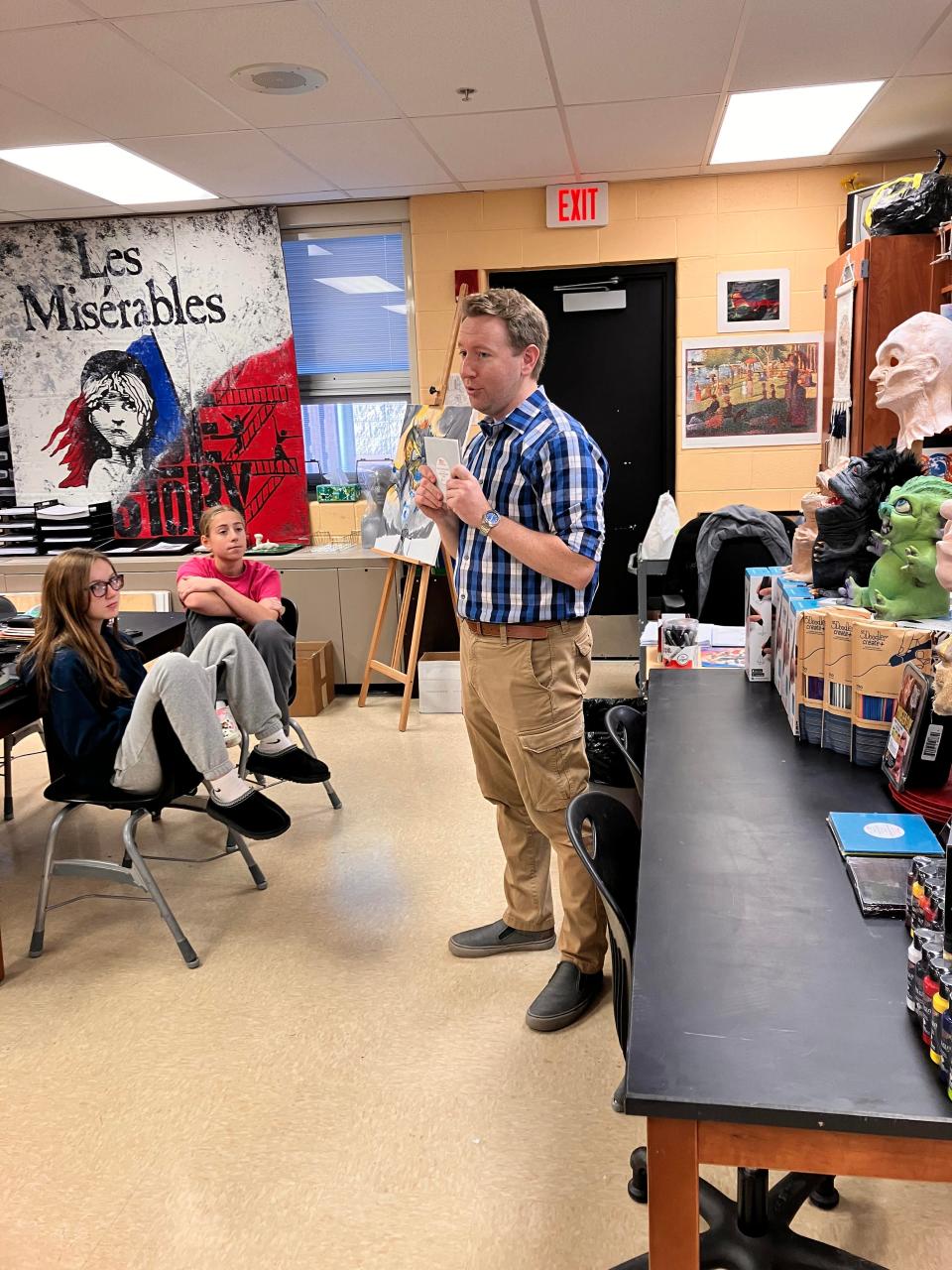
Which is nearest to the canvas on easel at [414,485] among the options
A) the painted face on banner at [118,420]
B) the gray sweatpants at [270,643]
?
the gray sweatpants at [270,643]

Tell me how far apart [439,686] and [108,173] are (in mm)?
2872

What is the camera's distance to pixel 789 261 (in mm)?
5012

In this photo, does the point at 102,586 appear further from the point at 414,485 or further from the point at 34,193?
the point at 34,193

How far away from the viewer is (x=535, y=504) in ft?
7.49

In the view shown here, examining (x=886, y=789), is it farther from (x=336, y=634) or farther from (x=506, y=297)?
(x=336, y=634)

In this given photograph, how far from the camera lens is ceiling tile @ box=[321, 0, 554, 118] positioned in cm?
283

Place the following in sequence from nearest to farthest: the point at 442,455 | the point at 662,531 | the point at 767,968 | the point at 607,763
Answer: the point at 767,968
the point at 442,455
the point at 607,763
the point at 662,531

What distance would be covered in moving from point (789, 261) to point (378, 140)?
2191 millimetres

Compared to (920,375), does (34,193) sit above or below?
above

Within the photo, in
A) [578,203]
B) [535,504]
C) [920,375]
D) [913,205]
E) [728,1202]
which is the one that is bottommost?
[728,1202]

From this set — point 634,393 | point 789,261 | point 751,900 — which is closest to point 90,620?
point 751,900

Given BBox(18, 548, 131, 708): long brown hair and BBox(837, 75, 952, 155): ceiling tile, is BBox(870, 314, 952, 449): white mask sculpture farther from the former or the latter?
BBox(18, 548, 131, 708): long brown hair

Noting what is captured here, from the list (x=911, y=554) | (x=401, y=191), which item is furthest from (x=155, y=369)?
(x=911, y=554)

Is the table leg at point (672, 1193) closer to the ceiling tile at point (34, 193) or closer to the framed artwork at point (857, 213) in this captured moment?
the framed artwork at point (857, 213)
